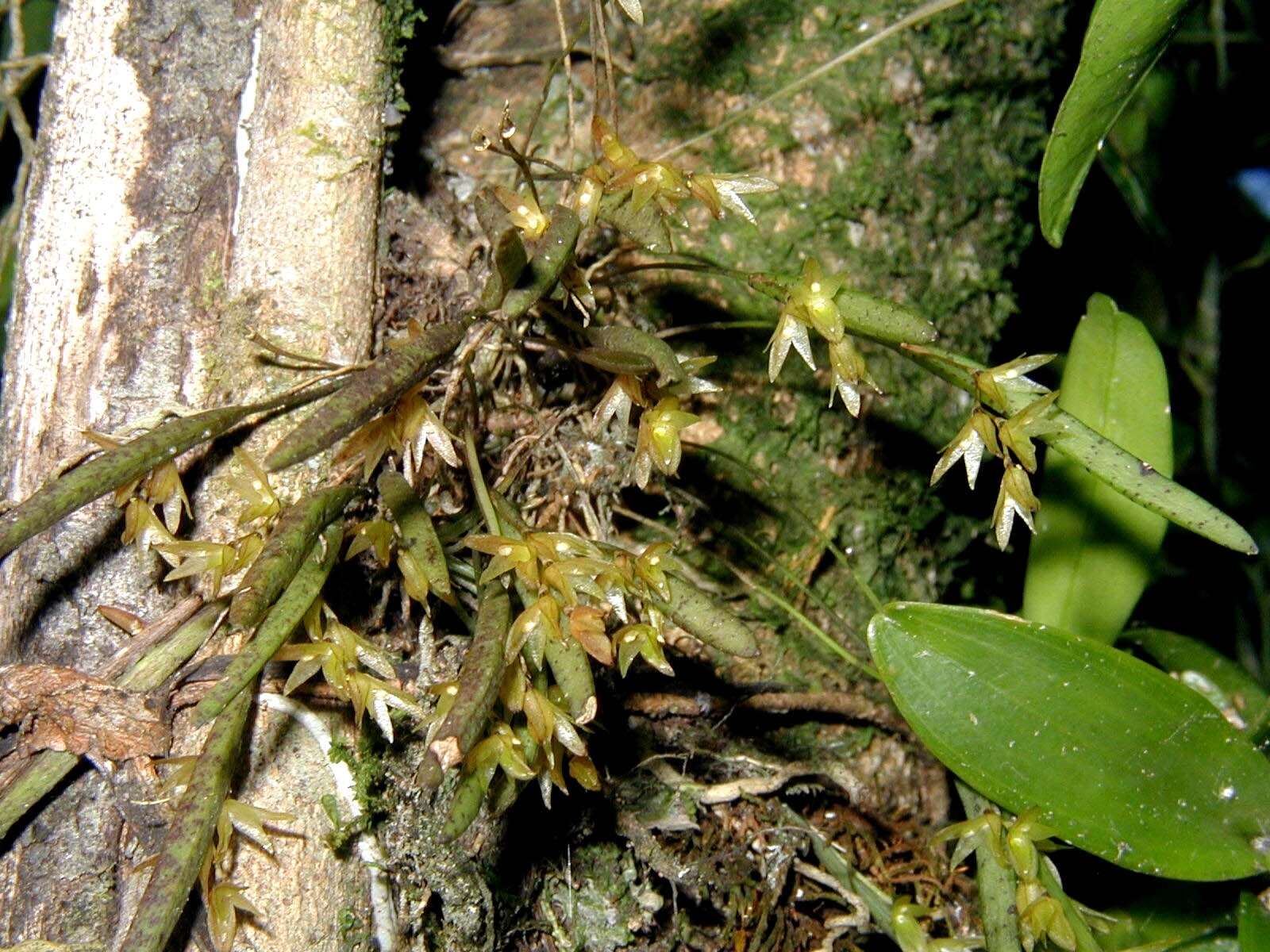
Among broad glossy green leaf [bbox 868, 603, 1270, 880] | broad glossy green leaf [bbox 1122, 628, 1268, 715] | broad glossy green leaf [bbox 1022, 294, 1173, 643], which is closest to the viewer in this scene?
broad glossy green leaf [bbox 868, 603, 1270, 880]

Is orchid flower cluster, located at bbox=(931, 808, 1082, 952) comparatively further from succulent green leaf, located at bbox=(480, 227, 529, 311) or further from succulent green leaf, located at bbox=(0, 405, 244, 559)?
succulent green leaf, located at bbox=(0, 405, 244, 559)

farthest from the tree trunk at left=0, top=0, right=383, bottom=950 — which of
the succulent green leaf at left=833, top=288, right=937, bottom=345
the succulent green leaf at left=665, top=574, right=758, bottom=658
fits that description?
the succulent green leaf at left=833, top=288, right=937, bottom=345

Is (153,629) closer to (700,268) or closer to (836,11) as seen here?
(700,268)

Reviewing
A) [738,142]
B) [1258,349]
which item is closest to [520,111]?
[738,142]

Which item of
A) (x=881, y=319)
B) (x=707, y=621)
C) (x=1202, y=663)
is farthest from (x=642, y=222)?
(x=1202, y=663)

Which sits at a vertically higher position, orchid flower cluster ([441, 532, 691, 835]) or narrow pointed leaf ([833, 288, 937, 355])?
narrow pointed leaf ([833, 288, 937, 355])

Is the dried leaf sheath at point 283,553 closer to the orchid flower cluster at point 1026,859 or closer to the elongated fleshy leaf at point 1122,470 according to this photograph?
the elongated fleshy leaf at point 1122,470

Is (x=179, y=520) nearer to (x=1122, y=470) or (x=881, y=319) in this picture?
(x=881, y=319)
